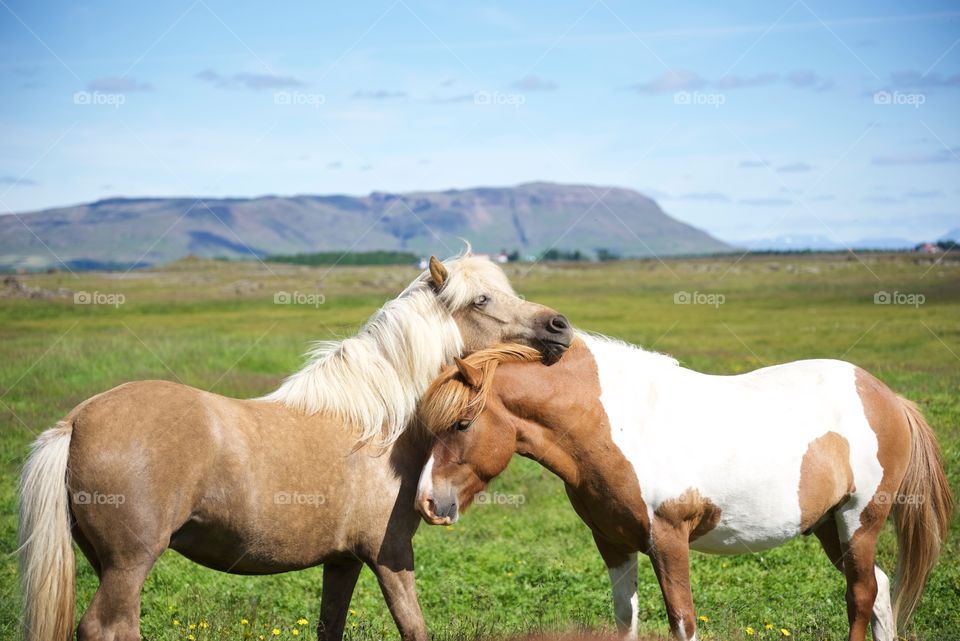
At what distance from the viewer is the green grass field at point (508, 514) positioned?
20.9ft

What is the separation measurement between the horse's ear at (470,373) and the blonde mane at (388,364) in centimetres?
53

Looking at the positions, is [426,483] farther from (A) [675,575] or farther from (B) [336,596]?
(A) [675,575]

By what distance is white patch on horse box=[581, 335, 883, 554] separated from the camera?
4895 millimetres

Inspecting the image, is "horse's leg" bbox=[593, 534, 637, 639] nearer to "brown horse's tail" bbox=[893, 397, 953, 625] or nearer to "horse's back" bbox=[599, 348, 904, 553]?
"horse's back" bbox=[599, 348, 904, 553]

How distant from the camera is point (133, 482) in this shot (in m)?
4.15

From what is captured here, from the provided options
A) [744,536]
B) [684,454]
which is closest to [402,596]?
[684,454]

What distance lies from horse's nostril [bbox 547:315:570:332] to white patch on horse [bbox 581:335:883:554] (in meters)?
0.25

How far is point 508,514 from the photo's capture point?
9.80 meters

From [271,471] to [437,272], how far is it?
5.46ft

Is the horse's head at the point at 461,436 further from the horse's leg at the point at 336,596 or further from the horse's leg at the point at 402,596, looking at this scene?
the horse's leg at the point at 336,596

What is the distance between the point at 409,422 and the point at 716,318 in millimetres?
34032

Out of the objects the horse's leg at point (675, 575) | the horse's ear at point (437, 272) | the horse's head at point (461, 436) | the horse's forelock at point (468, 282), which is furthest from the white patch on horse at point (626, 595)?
the horse's ear at point (437, 272)

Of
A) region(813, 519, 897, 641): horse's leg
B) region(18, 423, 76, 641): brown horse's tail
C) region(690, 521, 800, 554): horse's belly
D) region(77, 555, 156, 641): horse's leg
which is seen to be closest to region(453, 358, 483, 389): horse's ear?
region(690, 521, 800, 554): horse's belly

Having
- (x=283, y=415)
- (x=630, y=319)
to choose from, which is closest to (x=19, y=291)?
(x=630, y=319)
